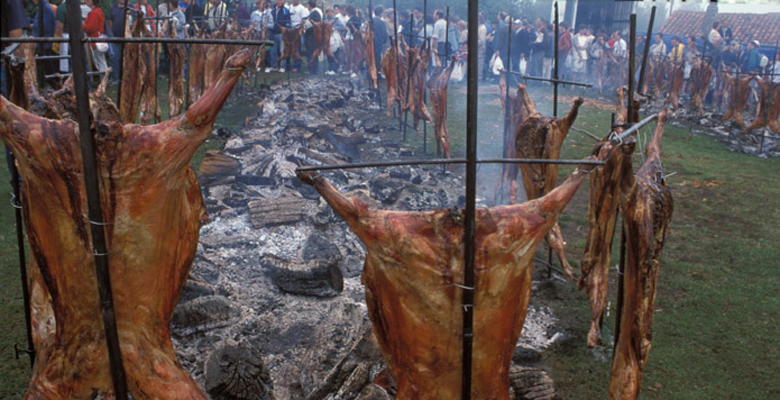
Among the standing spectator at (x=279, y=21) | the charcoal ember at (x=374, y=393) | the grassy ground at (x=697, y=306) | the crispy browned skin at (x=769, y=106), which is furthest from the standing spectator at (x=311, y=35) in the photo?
the charcoal ember at (x=374, y=393)

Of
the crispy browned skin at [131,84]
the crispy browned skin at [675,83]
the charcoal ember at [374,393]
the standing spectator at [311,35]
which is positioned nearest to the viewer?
the charcoal ember at [374,393]

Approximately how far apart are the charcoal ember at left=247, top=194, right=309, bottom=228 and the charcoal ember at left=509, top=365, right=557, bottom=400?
362 cm

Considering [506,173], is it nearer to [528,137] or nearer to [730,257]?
[528,137]

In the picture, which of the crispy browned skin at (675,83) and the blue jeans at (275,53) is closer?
the crispy browned skin at (675,83)

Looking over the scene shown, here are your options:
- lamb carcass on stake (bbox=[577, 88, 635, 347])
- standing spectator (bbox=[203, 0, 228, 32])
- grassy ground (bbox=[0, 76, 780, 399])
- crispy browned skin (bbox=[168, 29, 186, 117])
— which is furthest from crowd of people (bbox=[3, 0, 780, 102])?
lamb carcass on stake (bbox=[577, 88, 635, 347])

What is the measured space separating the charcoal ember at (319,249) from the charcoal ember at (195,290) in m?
1.01

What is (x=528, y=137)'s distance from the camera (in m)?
6.20

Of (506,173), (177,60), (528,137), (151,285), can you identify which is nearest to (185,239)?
(151,285)

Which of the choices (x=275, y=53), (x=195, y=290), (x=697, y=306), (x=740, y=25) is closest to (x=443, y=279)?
(x=195, y=290)

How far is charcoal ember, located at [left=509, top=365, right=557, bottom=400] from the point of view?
14.8 ft

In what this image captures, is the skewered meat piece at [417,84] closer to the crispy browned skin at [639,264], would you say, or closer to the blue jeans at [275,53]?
the crispy browned skin at [639,264]

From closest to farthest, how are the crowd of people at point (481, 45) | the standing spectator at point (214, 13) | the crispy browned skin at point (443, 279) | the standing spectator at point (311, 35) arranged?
1. the crispy browned skin at point (443, 279)
2. the standing spectator at point (214, 13)
3. the crowd of people at point (481, 45)
4. the standing spectator at point (311, 35)

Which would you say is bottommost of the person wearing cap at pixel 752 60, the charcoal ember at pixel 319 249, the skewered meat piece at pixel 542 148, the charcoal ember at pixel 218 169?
the charcoal ember at pixel 319 249

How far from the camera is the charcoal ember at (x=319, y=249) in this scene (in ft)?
21.1
